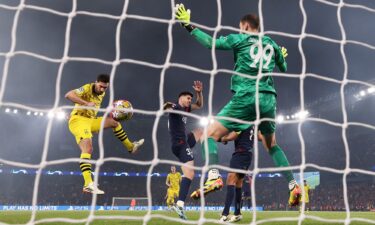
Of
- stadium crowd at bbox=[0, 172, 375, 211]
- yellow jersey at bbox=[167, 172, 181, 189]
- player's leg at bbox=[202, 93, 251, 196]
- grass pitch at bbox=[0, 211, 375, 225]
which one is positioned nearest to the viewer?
grass pitch at bbox=[0, 211, 375, 225]

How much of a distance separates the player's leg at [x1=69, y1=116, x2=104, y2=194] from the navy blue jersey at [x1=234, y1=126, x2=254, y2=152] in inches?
75.1

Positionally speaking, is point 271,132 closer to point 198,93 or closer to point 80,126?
point 198,93

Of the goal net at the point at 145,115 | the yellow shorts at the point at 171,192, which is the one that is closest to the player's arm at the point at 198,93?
the yellow shorts at the point at 171,192

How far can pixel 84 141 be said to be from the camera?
5309 mm

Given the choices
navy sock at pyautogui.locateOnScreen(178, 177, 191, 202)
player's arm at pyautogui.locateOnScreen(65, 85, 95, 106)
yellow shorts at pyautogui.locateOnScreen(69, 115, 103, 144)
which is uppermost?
player's arm at pyautogui.locateOnScreen(65, 85, 95, 106)

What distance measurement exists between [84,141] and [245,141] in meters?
2.22

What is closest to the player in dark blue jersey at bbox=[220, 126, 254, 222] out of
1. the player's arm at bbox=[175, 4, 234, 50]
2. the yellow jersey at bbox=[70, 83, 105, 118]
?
the player's arm at bbox=[175, 4, 234, 50]

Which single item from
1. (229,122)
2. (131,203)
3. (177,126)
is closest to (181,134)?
(177,126)

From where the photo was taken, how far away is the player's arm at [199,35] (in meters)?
3.24

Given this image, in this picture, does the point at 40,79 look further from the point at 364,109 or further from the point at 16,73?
the point at 364,109

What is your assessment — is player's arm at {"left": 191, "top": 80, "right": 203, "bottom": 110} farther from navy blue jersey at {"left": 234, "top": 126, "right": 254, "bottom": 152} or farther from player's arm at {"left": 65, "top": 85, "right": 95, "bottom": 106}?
player's arm at {"left": 65, "top": 85, "right": 95, "bottom": 106}

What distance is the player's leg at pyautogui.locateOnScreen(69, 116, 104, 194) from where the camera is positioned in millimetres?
4977

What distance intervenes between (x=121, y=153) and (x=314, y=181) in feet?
52.1

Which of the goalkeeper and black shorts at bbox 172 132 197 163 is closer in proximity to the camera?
the goalkeeper
